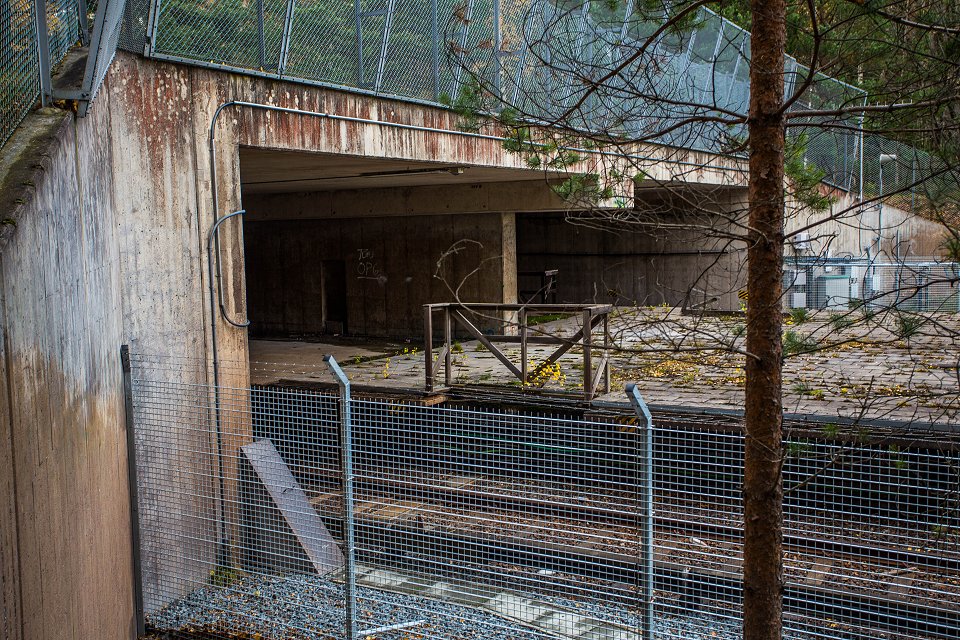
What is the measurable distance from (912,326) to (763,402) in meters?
0.68

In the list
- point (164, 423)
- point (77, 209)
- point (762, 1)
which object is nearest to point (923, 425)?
point (762, 1)

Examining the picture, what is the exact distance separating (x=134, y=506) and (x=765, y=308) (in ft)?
16.1

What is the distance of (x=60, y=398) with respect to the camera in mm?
4867

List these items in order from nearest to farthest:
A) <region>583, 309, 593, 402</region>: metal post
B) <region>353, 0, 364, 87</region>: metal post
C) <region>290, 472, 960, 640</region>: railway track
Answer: <region>290, 472, 960, 640</region>: railway track
<region>353, 0, 364, 87</region>: metal post
<region>583, 309, 593, 402</region>: metal post

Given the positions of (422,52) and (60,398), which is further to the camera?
(422,52)

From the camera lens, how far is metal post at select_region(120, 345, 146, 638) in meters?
6.47

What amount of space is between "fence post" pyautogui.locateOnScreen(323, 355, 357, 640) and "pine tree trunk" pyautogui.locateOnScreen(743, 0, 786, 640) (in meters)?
2.58

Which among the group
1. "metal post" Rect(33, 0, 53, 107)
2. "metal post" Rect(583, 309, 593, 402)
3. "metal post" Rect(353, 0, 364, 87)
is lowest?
"metal post" Rect(583, 309, 593, 402)

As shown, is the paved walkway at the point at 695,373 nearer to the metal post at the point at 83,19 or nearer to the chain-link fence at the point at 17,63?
the metal post at the point at 83,19

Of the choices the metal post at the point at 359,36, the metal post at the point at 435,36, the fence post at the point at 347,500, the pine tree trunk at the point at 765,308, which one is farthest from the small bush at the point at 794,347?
the metal post at the point at 435,36

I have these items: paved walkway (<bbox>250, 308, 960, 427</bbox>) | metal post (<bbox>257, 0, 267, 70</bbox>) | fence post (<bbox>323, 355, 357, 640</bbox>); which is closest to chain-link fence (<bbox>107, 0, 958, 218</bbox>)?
metal post (<bbox>257, 0, 267, 70</bbox>)

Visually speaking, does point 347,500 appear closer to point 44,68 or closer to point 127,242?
point 127,242

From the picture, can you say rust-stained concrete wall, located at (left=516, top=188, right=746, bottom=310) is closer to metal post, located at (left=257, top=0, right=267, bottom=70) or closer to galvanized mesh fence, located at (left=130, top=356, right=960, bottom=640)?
metal post, located at (left=257, top=0, right=267, bottom=70)

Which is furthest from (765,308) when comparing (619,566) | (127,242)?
(127,242)
